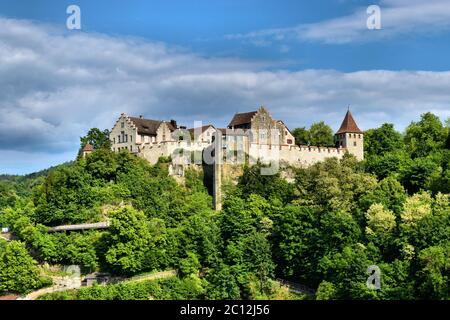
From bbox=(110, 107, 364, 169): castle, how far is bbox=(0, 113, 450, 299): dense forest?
1.92 meters

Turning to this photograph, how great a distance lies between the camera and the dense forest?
5538cm

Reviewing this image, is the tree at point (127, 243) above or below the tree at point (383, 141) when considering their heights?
below

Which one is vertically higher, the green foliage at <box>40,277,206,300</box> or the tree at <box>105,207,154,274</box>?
the tree at <box>105,207,154,274</box>

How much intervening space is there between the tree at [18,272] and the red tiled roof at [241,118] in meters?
23.7

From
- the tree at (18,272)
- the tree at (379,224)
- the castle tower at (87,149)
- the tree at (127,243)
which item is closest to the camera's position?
the tree at (379,224)

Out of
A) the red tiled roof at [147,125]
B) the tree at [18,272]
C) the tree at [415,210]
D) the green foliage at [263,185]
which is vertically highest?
the red tiled roof at [147,125]

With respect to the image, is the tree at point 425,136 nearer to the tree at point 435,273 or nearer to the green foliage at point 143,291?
the tree at point 435,273

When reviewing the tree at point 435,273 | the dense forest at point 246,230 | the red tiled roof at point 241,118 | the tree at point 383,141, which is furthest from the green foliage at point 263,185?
the tree at point 435,273

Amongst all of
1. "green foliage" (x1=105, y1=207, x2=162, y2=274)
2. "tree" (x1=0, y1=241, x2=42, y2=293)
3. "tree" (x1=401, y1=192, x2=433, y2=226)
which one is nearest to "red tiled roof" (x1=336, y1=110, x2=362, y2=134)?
"tree" (x1=401, y1=192, x2=433, y2=226)

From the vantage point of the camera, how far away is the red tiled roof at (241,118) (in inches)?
2953

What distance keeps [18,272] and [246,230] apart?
16.6 meters

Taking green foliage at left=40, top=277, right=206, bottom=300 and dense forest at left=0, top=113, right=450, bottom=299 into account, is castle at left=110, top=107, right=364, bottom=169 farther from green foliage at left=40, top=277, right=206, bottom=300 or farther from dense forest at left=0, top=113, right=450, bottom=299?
green foliage at left=40, top=277, right=206, bottom=300

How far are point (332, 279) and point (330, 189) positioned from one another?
9.93 meters

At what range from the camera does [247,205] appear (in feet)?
213
